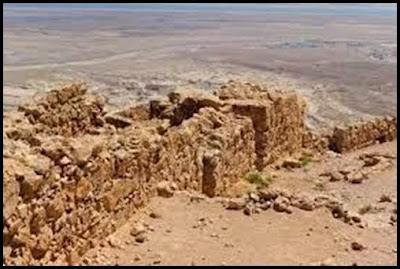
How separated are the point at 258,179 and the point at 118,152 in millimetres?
6464

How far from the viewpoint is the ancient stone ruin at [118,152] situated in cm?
990

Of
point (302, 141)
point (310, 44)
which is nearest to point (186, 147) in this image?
point (302, 141)

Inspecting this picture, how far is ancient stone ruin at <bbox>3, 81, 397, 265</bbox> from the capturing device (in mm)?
9898

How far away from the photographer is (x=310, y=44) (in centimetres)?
9581

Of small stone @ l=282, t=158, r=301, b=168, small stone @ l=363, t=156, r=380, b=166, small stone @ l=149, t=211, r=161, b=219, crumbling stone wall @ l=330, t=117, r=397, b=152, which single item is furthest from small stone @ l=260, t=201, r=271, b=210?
crumbling stone wall @ l=330, t=117, r=397, b=152

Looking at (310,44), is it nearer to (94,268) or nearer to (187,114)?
(187,114)

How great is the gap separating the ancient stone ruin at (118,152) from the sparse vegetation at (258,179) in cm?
21

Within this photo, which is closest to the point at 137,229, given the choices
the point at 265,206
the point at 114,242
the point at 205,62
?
the point at 114,242

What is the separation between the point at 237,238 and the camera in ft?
38.9

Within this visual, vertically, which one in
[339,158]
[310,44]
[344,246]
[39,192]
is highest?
[39,192]

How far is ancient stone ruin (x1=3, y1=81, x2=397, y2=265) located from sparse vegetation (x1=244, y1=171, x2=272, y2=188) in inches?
8.2

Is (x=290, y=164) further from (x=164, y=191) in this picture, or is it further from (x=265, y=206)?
(x=164, y=191)

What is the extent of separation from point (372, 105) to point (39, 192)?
37.4 meters

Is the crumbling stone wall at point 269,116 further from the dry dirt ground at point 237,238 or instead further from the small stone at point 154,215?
the small stone at point 154,215
